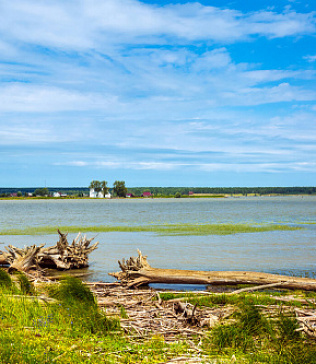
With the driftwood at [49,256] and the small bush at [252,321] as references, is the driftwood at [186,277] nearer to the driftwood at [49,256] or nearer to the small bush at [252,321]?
the driftwood at [49,256]

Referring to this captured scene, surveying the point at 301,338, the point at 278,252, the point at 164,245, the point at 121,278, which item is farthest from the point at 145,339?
the point at 164,245

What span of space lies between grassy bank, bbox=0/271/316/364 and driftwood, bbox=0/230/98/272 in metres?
8.38

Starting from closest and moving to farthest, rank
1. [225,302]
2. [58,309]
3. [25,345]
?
1. [25,345]
2. [58,309]
3. [225,302]

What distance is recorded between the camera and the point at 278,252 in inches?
901

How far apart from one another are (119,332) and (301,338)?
2.83 meters

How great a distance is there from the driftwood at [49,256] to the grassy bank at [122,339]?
27.5 feet

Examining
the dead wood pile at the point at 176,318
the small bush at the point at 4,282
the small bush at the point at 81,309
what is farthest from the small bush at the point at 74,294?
the small bush at the point at 4,282

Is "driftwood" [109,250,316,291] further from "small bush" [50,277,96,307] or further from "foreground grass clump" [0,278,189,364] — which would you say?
"foreground grass clump" [0,278,189,364]

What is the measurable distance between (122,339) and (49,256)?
11755 millimetres

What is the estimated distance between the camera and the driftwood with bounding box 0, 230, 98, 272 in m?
16.6

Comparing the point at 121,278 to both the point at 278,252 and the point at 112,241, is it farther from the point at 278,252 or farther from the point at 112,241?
the point at 112,241

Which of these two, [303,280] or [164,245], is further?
[164,245]

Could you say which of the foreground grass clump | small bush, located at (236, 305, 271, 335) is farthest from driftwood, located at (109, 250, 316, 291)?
small bush, located at (236, 305, 271, 335)

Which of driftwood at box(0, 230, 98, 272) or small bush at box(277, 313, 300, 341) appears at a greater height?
small bush at box(277, 313, 300, 341)
